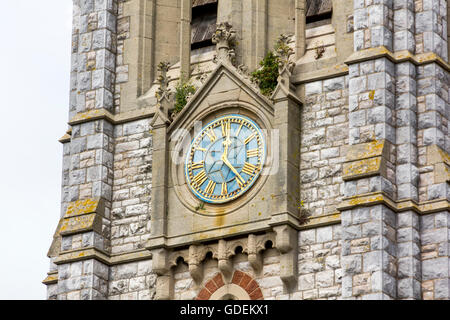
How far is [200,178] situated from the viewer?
49344mm

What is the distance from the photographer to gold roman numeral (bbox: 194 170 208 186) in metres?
49.3

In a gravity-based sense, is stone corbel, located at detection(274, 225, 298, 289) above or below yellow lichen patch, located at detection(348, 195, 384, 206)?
below

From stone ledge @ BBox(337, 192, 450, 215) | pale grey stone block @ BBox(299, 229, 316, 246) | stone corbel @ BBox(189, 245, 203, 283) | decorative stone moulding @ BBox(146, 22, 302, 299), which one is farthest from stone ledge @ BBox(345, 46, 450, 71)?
stone corbel @ BBox(189, 245, 203, 283)

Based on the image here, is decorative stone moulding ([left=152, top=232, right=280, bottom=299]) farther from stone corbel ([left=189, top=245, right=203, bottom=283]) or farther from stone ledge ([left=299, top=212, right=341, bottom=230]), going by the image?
stone ledge ([left=299, top=212, right=341, bottom=230])

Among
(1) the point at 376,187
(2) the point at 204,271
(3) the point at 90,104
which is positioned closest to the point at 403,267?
(1) the point at 376,187

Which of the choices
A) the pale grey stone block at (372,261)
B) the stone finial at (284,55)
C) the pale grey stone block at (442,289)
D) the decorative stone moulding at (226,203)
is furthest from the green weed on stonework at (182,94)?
the pale grey stone block at (442,289)

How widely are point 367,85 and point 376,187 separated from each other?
96.9 inches

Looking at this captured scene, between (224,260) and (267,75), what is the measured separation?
4229 mm

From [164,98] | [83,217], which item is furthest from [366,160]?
[83,217]

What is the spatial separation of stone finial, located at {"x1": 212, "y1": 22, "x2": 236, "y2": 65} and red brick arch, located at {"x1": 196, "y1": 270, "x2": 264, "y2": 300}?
4838 millimetres

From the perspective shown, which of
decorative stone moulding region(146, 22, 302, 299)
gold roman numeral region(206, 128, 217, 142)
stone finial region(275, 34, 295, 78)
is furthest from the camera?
gold roman numeral region(206, 128, 217, 142)

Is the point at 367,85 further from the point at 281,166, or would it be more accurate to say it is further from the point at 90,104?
the point at 90,104

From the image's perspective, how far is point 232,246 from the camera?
48.3 meters

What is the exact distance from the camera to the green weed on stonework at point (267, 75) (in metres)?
49.4
